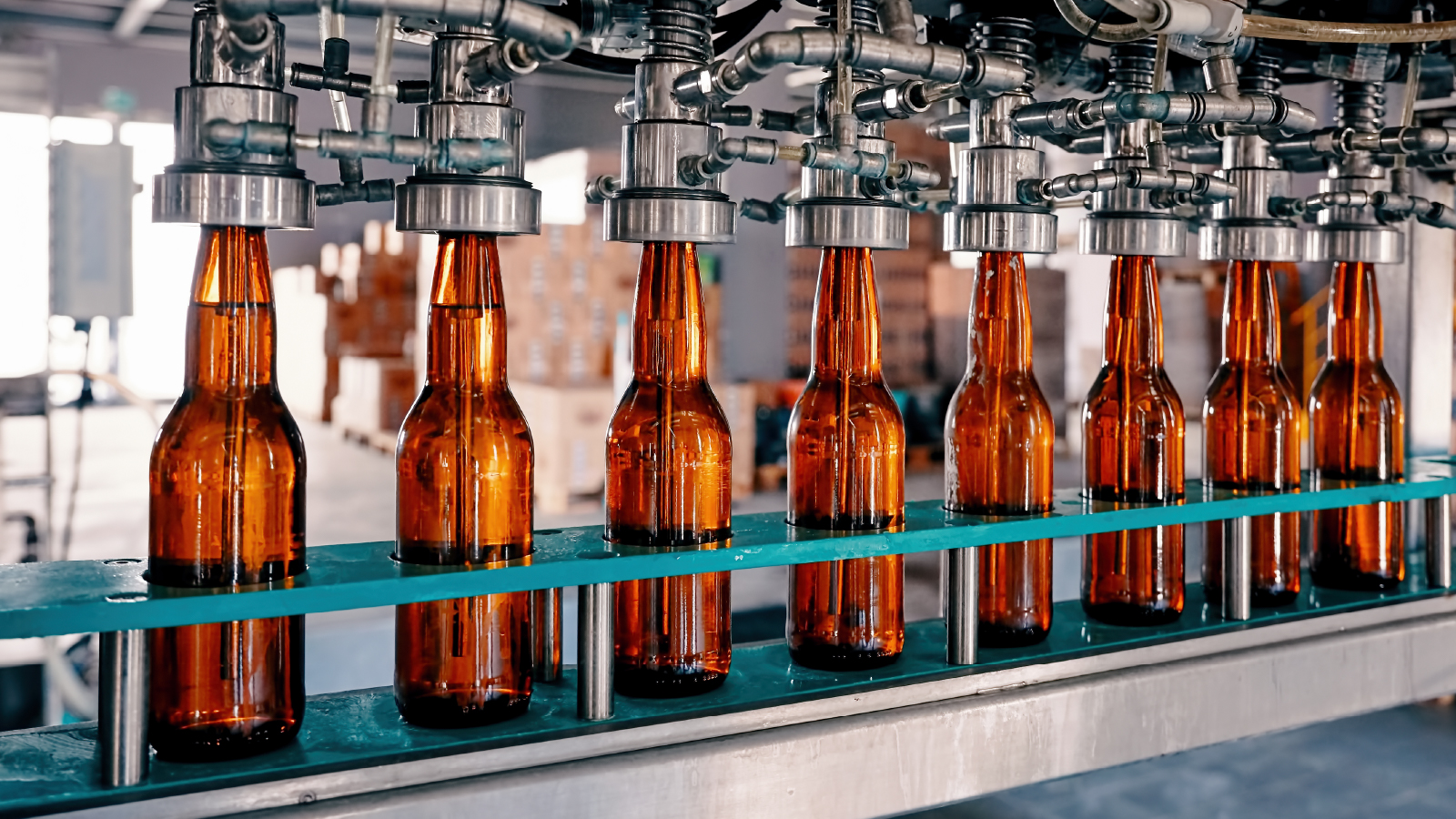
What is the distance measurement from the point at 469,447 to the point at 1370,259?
76cm

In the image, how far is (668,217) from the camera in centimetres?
64

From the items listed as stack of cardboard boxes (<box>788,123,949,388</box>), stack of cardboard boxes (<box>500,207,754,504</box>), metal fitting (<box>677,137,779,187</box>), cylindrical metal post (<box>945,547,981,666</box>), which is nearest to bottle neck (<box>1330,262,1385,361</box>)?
cylindrical metal post (<box>945,547,981,666</box>)

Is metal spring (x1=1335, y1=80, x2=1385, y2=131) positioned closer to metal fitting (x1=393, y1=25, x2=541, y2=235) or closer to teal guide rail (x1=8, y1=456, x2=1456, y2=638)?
teal guide rail (x1=8, y1=456, x2=1456, y2=638)

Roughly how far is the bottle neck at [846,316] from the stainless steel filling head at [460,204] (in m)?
0.22

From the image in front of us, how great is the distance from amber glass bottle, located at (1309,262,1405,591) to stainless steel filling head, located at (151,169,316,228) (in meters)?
0.86

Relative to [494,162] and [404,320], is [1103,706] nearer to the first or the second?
[494,162]

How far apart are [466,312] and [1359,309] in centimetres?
79

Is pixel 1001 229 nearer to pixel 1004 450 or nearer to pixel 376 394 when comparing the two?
pixel 1004 450

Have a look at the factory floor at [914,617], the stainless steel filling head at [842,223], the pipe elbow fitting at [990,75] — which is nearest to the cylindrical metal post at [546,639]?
the stainless steel filling head at [842,223]

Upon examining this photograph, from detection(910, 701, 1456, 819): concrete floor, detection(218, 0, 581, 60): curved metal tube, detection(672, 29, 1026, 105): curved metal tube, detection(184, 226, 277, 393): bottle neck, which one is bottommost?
detection(910, 701, 1456, 819): concrete floor

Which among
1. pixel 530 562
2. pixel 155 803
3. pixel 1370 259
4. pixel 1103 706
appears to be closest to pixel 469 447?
pixel 530 562

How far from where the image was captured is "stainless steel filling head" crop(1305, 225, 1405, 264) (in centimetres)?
98

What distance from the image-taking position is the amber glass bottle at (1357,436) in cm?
102

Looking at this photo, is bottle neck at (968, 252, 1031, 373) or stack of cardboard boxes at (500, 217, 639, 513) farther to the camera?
stack of cardboard boxes at (500, 217, 639, 513)
